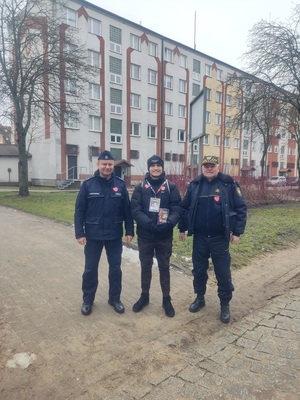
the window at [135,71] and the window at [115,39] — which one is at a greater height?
the window at [115,39]

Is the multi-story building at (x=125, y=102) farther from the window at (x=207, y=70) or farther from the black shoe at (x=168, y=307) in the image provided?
the black shoe at (x=168, y=307)

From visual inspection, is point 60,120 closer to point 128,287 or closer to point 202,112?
point 202,112

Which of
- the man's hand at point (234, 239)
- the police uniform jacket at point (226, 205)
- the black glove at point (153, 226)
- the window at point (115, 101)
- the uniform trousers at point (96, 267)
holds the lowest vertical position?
the uniform trousers at point (96, 267)

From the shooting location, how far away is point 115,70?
1292 inches

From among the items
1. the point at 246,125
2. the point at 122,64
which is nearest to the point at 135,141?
the point at 122,64

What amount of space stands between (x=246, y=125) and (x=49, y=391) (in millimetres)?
17393

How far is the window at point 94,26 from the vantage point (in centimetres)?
3086

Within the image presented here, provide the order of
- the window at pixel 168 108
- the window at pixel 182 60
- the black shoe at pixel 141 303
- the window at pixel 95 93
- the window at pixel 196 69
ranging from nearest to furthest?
the black shoe at pixel 141 303 < the window at pixel 95 93 < the window at pixel 168 108 < the window at pixel 182 60 < the window at pixel 196 69

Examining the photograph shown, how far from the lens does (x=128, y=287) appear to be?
15.1ft

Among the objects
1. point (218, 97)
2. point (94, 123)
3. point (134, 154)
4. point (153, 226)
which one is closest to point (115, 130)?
point (94, 123)

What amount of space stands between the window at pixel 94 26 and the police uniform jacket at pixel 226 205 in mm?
32778

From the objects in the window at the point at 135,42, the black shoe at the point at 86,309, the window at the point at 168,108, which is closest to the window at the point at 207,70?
the window at the point at 168,108

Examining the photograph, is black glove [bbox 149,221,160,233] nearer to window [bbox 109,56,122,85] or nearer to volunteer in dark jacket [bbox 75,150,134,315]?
volunteer in dark jacket [bbox 75,150,134,315]

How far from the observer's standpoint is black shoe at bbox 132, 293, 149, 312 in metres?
3.86
